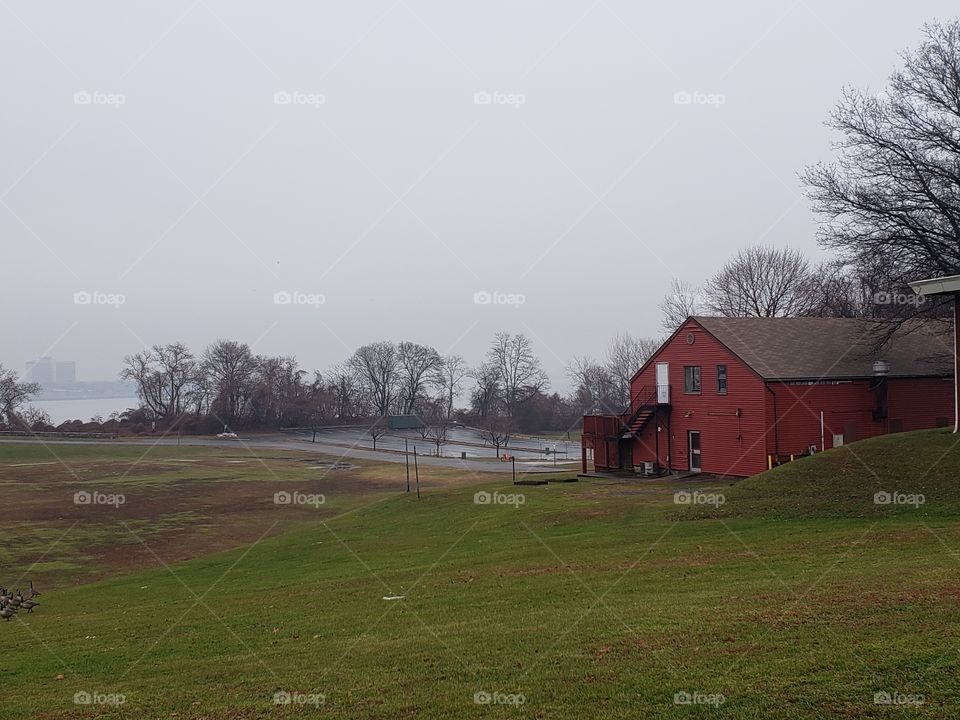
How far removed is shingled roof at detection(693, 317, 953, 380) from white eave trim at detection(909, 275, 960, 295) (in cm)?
1033

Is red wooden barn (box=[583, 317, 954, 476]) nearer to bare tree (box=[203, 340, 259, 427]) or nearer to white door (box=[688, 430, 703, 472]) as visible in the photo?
white door (box=[688, 430, 703, 472])

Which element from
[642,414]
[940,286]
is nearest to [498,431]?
[642,414]

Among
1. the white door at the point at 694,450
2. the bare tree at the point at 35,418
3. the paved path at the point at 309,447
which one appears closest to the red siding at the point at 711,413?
the white door at the point at 694,450

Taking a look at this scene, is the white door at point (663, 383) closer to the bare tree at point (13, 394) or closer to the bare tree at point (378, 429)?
the bare tree at point (378, 429)

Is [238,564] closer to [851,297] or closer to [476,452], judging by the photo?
[476,452]

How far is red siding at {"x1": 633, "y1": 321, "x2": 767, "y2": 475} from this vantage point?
33.3 meters

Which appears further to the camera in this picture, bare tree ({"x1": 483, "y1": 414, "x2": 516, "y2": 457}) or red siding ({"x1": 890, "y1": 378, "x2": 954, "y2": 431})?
bare tree ({"x1": 483, "y1": 414, "x2": 516, "y2": 457})

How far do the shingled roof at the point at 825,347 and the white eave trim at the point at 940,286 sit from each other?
1033 cm

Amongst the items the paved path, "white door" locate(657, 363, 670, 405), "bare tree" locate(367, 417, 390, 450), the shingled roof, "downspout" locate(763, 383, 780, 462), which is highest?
the shingled roof

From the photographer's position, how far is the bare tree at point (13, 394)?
98.9 metres

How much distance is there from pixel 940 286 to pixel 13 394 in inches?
4229

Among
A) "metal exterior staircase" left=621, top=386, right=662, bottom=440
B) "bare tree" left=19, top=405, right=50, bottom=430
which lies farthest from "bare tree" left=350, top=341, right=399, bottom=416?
"metal exterior staircase" left=621, top=386, right=662, bottom=440

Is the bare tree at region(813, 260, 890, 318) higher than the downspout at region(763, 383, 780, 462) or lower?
higher

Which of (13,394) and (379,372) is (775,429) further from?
(13,394)
